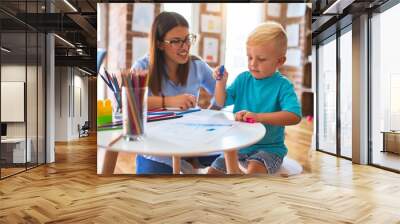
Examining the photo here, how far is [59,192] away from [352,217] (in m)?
3.31

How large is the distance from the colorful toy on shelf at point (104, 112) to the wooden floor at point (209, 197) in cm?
84

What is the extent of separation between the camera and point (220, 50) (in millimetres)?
5402

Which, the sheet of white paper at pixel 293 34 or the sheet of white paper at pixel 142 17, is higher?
the sheet of white paper at pixel 142 17

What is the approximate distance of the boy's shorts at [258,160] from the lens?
5312 mm

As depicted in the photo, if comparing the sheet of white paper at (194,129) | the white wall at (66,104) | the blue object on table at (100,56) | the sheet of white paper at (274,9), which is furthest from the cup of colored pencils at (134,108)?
the white wall at (66,104)

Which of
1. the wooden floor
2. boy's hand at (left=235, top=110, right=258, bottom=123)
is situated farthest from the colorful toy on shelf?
boy's hand at (left=235, top=110, right=258, bottom=123)

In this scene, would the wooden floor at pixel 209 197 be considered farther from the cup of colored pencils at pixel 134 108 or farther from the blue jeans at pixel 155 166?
the cup of colored pencils at pixel 134 108

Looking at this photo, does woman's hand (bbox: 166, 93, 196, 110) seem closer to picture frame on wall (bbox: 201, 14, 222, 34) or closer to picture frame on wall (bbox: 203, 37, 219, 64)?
picture frame on wall (bbox: 203, 37, 219, 64)

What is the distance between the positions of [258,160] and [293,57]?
146cm

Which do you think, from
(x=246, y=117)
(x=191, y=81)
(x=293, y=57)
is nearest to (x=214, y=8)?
(x=191, y=81)

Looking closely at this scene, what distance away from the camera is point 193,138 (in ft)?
16.7

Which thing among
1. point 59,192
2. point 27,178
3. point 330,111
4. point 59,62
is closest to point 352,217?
point 59,192

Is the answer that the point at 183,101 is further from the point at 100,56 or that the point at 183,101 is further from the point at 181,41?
the point at 100,56

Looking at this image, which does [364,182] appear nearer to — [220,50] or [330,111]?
[220,50]
